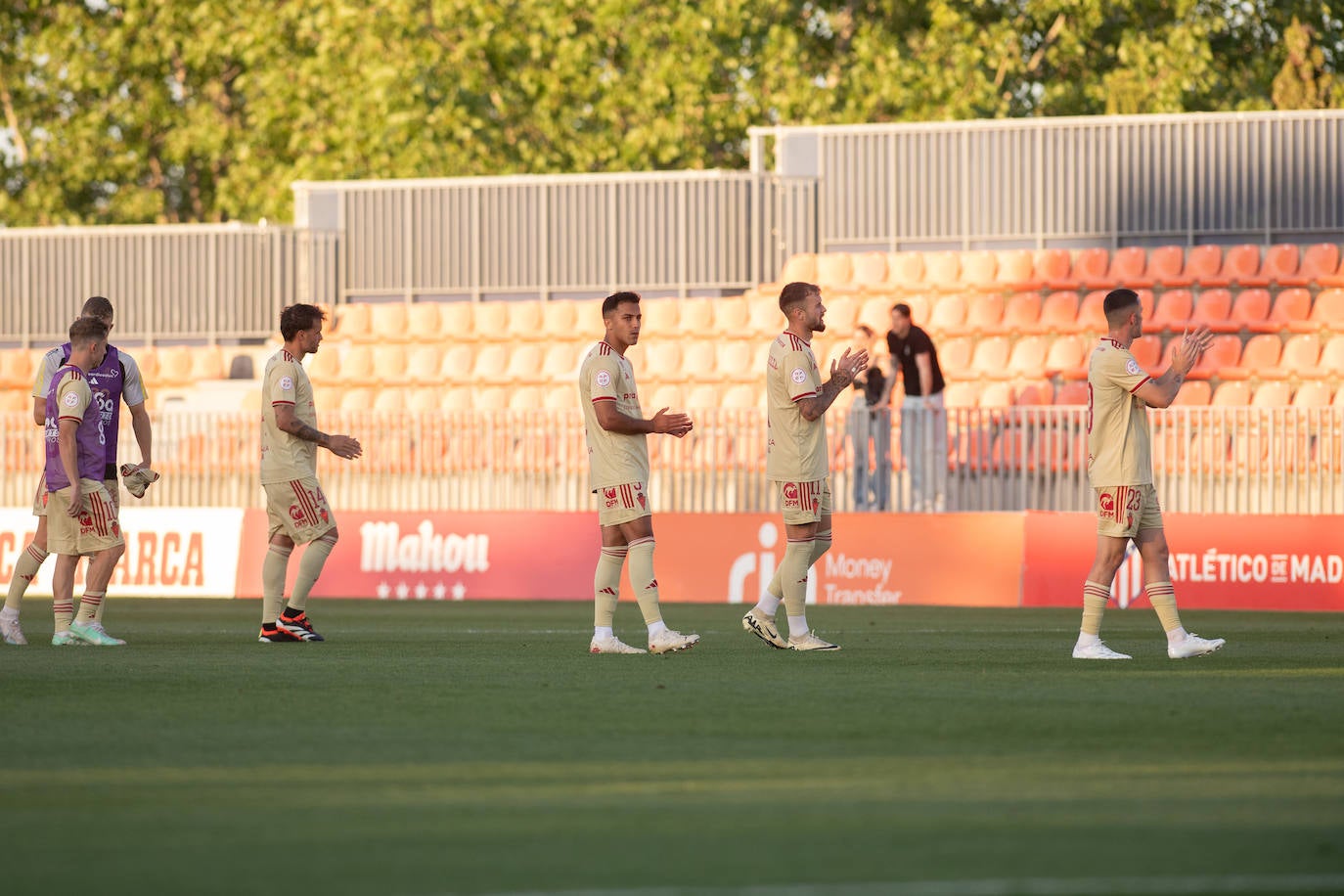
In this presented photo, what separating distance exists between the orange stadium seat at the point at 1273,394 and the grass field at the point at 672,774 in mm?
11685

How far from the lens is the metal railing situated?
2034cm

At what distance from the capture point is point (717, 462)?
22172mm

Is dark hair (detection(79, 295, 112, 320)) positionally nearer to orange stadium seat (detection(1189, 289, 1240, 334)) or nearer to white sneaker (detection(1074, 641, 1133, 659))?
white sneaker (detection(1074, 641, 1133, 659))

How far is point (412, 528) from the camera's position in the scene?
73.4 ft

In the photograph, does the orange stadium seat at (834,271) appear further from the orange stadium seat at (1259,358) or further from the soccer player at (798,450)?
the soccer player at (798,450)

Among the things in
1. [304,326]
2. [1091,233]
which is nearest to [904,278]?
[1091,233]

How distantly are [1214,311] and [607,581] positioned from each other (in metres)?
14.5

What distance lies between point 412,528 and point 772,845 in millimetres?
16847

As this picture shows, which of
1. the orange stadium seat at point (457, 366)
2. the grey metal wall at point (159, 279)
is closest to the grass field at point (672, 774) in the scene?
the orange stadium seat at point (457, 366)

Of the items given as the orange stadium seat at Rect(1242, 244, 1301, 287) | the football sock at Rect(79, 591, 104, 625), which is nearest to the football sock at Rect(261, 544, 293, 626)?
the football sock at Rect(79, 591, 104, 625)

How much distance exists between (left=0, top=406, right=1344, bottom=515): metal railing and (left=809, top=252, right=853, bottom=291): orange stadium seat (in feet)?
17.8

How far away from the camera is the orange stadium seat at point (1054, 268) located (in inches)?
1033

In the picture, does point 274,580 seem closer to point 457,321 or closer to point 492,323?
point 492,323

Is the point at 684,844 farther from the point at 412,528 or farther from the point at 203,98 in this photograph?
the point at 203,98
